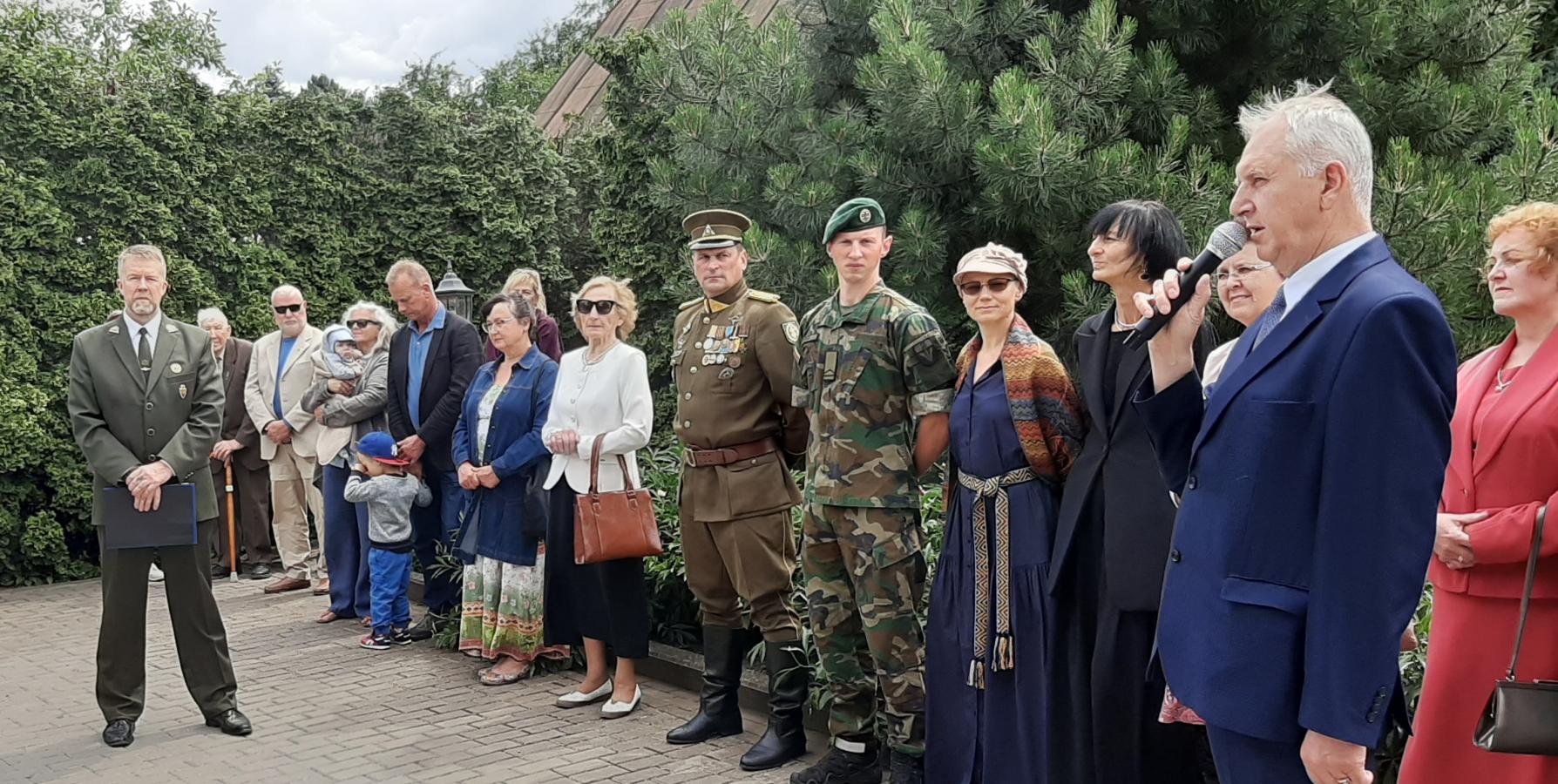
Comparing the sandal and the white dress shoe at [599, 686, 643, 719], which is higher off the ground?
the sandal

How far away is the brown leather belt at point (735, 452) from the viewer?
5.39 metres

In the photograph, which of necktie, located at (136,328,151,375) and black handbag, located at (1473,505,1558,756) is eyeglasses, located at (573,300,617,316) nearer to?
necktie, located at (136,328,151,375)

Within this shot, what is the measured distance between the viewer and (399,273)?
26.0ft

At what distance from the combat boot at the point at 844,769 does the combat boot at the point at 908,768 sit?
23 cm

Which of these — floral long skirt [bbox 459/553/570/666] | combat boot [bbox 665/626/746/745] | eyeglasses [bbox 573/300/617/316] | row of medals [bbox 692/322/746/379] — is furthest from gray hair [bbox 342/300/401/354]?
combat boot [bbox 665/626/746/745]

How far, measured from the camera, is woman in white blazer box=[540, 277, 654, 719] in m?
6.13

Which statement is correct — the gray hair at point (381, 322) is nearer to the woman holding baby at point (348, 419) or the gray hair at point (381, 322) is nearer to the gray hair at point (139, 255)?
the woman holding baby at point (348, 419)

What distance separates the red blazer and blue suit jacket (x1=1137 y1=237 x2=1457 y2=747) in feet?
3.01

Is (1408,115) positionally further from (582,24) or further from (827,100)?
(582,24)

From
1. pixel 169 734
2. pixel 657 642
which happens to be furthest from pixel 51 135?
pixel 657 642

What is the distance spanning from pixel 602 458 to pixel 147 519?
6.90 feet

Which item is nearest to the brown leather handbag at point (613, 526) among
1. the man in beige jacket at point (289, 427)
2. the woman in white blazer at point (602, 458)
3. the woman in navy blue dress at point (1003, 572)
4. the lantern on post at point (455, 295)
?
the woman in white blazer at point (602, 458)

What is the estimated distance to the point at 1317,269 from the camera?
237 cm

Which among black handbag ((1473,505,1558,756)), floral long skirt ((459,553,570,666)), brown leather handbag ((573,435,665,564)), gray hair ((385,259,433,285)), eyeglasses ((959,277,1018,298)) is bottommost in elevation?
floral long skirt ((459,553,570,666))
